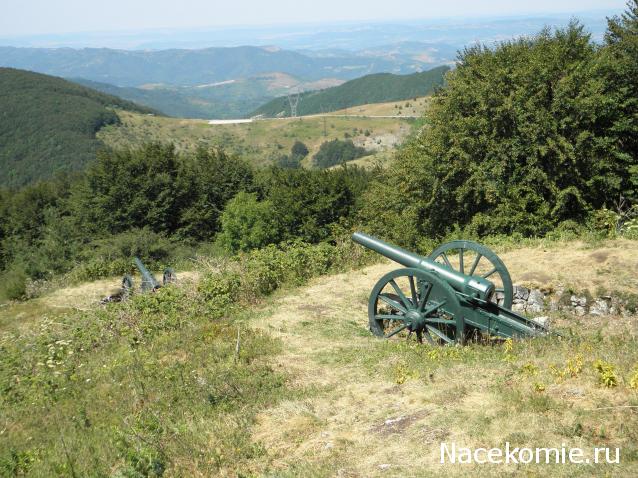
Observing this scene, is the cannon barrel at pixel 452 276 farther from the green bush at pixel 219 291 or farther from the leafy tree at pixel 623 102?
the leafy tree at pixel 623 102

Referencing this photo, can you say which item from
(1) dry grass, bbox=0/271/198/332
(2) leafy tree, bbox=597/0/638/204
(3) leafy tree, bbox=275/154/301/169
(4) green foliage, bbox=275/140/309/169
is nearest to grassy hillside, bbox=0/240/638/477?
(2) leafy tree, bbox=597/0/638/204

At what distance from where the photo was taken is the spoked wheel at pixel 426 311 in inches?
320

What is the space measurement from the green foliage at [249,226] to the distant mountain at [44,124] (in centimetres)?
8044

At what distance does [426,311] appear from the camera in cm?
859

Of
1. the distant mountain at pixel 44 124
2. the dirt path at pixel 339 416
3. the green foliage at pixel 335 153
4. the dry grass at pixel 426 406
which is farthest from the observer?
the green foliage at pixel 335 153

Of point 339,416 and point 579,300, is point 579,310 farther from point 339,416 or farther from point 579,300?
point 339,416

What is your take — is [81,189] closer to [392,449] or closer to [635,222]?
[635,222]

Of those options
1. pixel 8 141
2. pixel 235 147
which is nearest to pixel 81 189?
pixel 235 147

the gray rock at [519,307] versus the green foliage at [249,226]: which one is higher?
the gray rock at [519,307]

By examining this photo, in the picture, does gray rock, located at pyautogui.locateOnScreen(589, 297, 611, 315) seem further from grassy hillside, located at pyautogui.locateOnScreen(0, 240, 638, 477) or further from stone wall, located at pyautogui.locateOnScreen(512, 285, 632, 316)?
grassy hillside, located at pyautogui.locateOnScreen(0, 240, 638, 477)

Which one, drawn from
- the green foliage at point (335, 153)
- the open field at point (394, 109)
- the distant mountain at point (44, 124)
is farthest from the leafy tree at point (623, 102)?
the open field at point (394, 109)

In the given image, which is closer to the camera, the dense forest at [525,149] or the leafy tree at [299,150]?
the dense forest at [525,149]

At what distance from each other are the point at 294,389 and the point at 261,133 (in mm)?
126434

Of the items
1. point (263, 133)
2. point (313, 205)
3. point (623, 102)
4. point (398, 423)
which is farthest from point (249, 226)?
point (263, 133)
